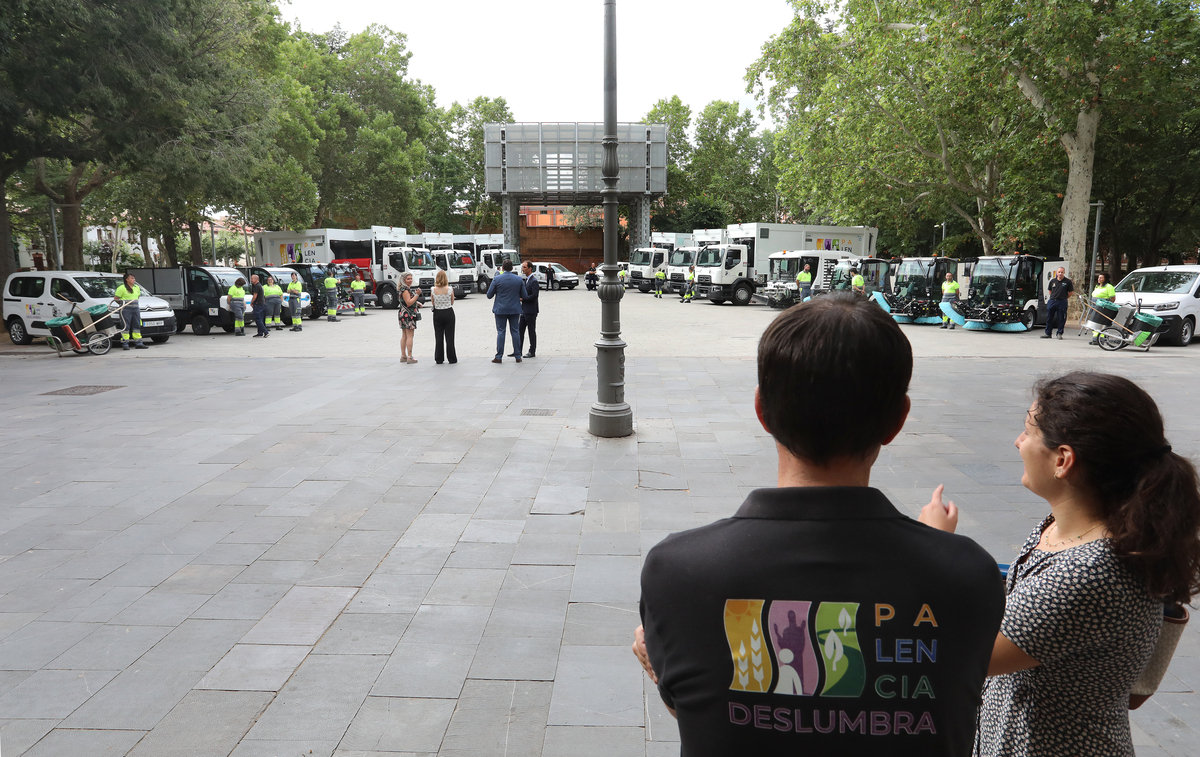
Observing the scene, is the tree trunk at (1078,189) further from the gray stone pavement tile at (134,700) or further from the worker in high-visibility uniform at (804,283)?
the gray stone pavement tile at (134,700)

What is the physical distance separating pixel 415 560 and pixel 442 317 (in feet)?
28.9

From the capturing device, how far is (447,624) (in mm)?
3803

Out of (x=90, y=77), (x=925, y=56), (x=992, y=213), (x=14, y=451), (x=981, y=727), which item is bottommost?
(x=14, y=451)

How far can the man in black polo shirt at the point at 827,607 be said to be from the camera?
1.08 metres

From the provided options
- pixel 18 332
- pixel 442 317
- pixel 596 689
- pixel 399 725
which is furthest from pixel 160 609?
pixel 18 332

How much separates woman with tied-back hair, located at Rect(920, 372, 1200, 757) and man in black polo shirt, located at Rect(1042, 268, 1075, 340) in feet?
63.1

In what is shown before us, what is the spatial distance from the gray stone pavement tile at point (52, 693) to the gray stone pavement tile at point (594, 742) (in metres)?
1.94

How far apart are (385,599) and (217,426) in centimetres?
529

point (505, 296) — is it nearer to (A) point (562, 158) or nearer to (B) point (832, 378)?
(B) point (832, 378)

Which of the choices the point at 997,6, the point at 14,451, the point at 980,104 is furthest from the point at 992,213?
the point at 14,451

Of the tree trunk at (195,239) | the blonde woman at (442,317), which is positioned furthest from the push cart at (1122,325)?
the tree trunk at (195,239)

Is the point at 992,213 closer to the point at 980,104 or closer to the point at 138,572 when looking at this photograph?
the point at 980,104

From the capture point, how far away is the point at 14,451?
7.36 m

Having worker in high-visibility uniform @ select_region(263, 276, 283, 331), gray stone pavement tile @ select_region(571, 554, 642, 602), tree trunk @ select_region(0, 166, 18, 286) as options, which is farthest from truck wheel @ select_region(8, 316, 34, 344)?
gray stone pavement tile @ select_region(571, 554, 642, 602)
